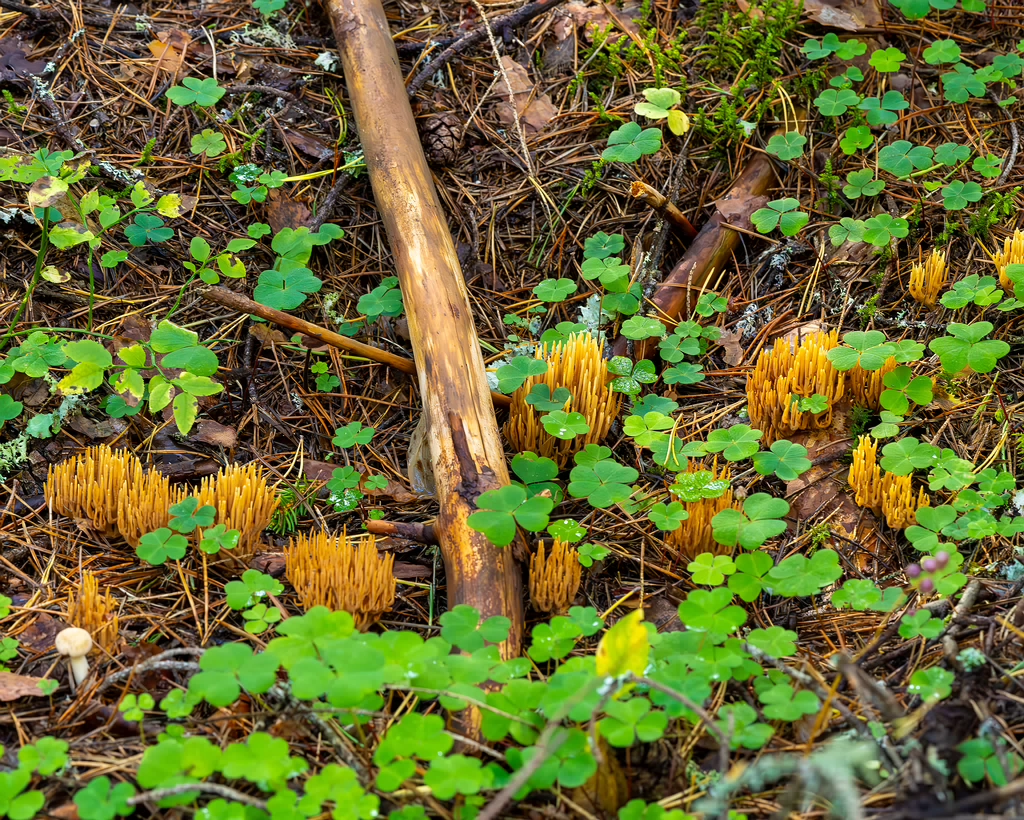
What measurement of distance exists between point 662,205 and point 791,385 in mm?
1120

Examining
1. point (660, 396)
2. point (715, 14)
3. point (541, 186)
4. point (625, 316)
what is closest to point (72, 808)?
point (660, 396)

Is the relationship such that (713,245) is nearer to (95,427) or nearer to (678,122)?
(678,122)

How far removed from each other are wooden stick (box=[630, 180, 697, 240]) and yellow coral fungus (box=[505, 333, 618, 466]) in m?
0.87

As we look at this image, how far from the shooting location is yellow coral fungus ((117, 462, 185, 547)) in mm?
2975

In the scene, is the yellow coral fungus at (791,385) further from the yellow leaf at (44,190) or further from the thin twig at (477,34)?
the yellow leaf at (44,190)

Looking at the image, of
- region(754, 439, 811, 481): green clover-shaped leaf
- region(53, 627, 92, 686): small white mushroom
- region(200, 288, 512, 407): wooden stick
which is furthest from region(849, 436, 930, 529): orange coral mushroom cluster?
region(53, 627, 92, 686): small white mushroom

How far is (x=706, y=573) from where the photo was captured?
8.77 feet

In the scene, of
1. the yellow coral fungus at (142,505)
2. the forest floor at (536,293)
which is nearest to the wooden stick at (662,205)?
the forest floor at (536,293)

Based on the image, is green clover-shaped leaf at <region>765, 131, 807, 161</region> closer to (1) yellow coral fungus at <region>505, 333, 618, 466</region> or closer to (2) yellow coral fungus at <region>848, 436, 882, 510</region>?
(1) yellow coral fungus at <region>505, 333, 618, 466</region>

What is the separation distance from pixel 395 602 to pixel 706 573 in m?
1.07

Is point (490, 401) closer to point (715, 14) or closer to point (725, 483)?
point (725, 483)

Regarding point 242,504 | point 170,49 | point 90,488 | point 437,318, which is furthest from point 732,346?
point 170,49

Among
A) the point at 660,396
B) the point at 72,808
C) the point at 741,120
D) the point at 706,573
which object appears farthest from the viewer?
the point at 741,120

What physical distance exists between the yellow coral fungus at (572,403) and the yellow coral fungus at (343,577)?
2.67 feet
